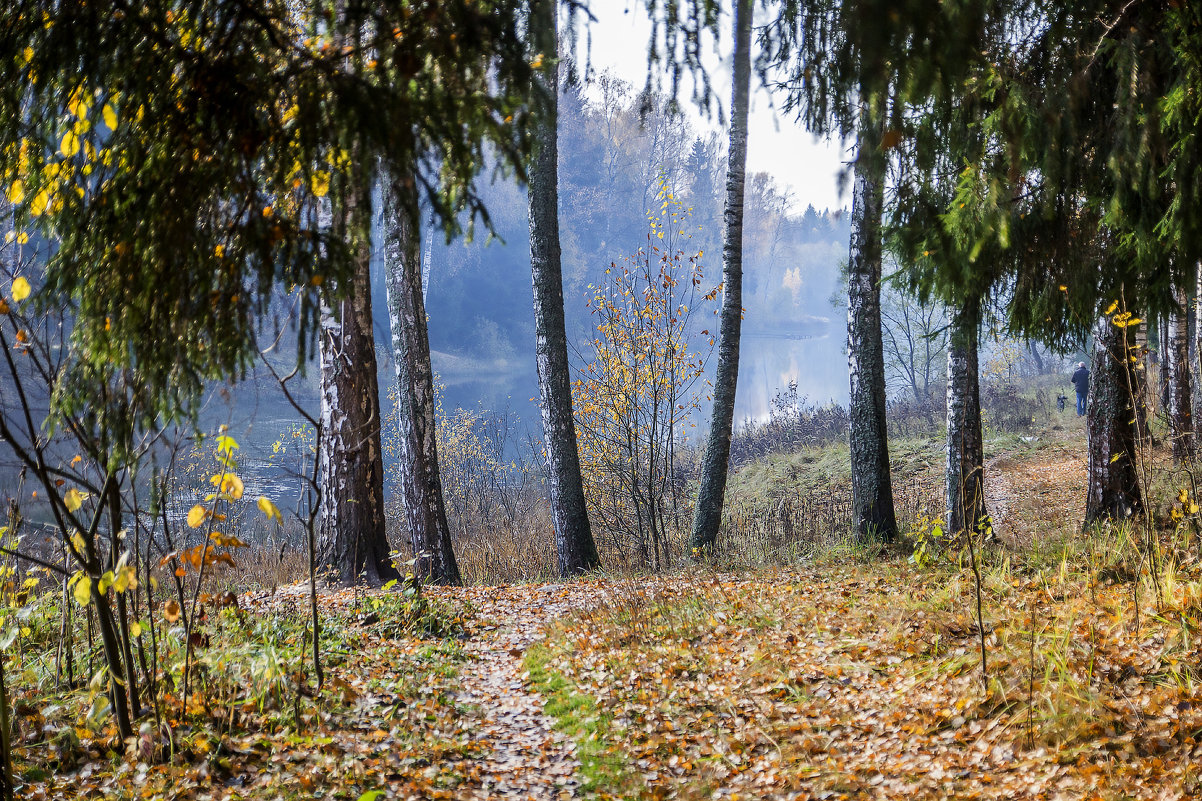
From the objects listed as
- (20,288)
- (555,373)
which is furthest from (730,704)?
(555,373)

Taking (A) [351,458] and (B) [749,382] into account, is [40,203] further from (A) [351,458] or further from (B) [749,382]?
(B) [749,382]

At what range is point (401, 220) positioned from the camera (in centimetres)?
256

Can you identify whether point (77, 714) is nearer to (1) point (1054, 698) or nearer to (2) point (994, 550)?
(1) point (1054, 698)

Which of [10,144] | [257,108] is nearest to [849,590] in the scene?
[257,108]

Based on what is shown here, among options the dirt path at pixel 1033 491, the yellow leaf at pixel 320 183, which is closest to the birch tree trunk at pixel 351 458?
the yellow leaf at pixel 320 183

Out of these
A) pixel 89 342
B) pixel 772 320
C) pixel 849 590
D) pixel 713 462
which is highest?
pixel 772 320

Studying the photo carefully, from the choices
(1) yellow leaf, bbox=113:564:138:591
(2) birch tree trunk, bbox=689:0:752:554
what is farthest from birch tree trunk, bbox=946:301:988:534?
(1) yellow leaf, bbox=113:564:138:591

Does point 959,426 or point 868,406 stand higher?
point 868,406

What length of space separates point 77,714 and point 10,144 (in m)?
2.50

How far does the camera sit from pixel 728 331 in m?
8.84

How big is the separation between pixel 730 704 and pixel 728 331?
5502 millimetres

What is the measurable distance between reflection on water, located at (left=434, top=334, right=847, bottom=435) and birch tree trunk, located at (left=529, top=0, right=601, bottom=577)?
61.1 feet

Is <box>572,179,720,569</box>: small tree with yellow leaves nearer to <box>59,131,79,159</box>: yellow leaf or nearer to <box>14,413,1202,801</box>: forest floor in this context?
<box>14,413,1202,801</box>: forest floor

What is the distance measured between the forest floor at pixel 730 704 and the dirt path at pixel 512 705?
0.06ft
